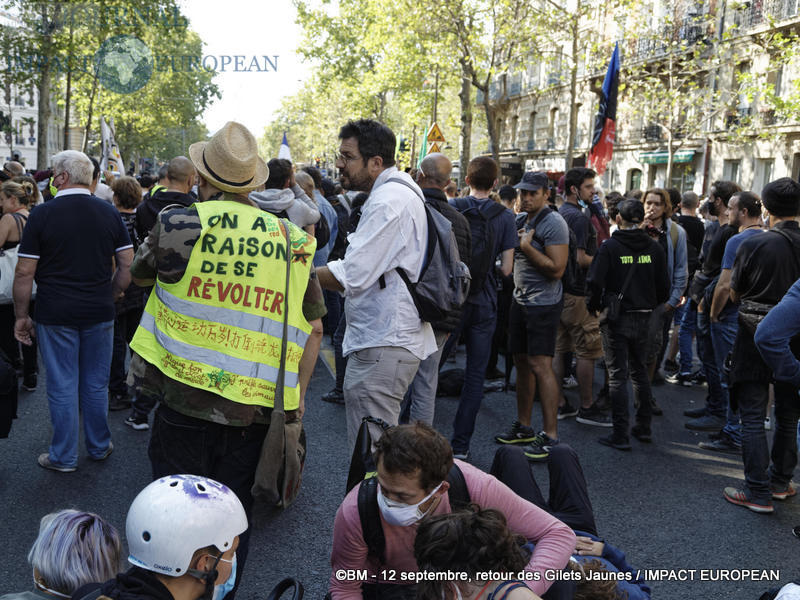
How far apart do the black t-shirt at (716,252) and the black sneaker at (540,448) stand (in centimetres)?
245

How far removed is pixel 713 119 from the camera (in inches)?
1171

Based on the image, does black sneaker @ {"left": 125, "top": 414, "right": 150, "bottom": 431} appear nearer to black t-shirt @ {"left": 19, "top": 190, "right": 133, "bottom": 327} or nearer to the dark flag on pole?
black t-shirt @ {"left": 19, "top": 190, "right": 133, "bottom": 327}

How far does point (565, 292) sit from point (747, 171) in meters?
25.3

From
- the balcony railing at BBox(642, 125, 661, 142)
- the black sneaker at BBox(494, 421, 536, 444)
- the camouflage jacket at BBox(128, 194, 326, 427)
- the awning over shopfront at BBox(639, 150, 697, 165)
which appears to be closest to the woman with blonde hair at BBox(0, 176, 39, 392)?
the camouflage jacket at BBox(128, 194, 326, 427)

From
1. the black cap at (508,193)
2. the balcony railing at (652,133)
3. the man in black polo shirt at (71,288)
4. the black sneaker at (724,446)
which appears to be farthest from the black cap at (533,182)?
the balcony railing at (652,133)

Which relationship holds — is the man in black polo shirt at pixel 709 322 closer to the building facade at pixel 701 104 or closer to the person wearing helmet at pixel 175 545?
the person wearing helmet at pixel 175 545

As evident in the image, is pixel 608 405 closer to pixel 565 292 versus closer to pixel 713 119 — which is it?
pixel 565 292

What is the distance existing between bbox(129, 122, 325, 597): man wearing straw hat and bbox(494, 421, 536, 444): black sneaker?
10.5 ft

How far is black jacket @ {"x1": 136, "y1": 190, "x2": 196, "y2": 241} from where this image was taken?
5688mm

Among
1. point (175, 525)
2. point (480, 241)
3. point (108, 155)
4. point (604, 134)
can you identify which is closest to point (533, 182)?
point (480, 241)

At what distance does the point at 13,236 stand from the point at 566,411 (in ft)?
15.9

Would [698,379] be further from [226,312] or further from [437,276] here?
[226,312]

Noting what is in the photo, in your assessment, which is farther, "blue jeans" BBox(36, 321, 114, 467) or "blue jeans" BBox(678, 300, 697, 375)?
"blue jeans" BBox(678, 300, 697, 375)

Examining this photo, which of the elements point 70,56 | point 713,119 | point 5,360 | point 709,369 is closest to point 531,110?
point 713,119
